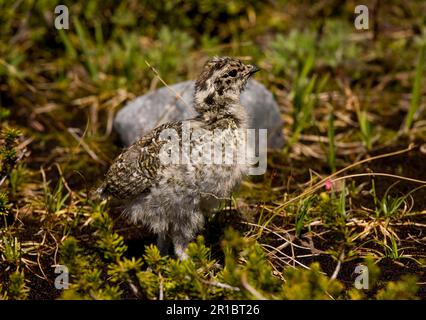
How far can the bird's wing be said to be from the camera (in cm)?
388

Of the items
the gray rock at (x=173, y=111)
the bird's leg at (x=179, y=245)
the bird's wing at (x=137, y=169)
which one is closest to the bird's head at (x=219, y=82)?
the bird's wing at (x=137, y=169)

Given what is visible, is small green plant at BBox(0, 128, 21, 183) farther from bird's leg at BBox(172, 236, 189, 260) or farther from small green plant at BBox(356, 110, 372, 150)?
small green plant at BBox(356, 110, 372, 150)

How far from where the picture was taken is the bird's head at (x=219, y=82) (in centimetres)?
409

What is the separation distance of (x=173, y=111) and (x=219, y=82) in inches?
58.4

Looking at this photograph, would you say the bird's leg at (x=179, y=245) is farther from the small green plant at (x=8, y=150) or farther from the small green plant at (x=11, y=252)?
the small green plant at (x=8, y=150)

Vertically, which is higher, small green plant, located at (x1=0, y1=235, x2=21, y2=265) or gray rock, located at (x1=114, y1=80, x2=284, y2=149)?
gray rock, located at (x1=114, y1=80, x2=284, y2=149)

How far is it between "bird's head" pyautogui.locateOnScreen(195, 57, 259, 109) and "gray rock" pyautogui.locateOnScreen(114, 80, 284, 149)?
134 centimetres

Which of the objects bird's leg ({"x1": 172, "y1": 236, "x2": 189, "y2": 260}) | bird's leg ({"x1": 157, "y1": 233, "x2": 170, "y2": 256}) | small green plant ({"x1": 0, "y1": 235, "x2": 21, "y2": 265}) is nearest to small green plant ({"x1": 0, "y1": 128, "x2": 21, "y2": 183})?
small green plant ({"x1": 0, "y1": 235, "x2": 21, "y2": 265})
